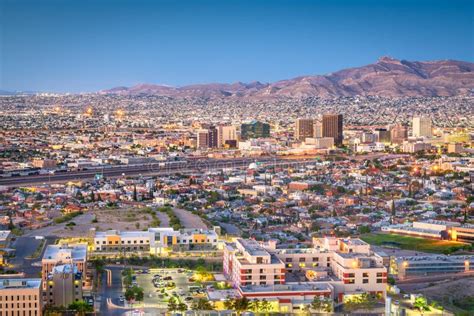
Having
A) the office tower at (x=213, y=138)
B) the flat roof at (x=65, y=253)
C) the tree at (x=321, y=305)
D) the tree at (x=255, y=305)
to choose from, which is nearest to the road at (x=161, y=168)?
the office tower at (x=213, y=138)

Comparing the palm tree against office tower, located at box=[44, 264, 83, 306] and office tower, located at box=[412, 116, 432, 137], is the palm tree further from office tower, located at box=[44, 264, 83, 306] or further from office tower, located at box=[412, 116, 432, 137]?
office tower, located at box=[412, 116, 432, 137]

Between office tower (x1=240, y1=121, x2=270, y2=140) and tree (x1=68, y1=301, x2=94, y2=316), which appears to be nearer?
tree (x1=68, y1=301, x2=94, y2=316)

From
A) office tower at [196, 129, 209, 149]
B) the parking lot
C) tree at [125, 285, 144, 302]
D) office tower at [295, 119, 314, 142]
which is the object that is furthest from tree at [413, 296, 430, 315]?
office tower at [295, 119, 314, 142]

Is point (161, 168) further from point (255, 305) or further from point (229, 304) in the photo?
point (255, 305)

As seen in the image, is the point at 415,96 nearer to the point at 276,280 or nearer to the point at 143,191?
the point at 143,191

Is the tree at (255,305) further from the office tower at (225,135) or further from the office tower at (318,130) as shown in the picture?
the office tower at (318,130)

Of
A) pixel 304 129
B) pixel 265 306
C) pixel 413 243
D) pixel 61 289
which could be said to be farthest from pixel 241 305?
pixel 304 129

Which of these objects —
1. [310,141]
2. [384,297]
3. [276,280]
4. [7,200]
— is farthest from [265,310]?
[310,141]
